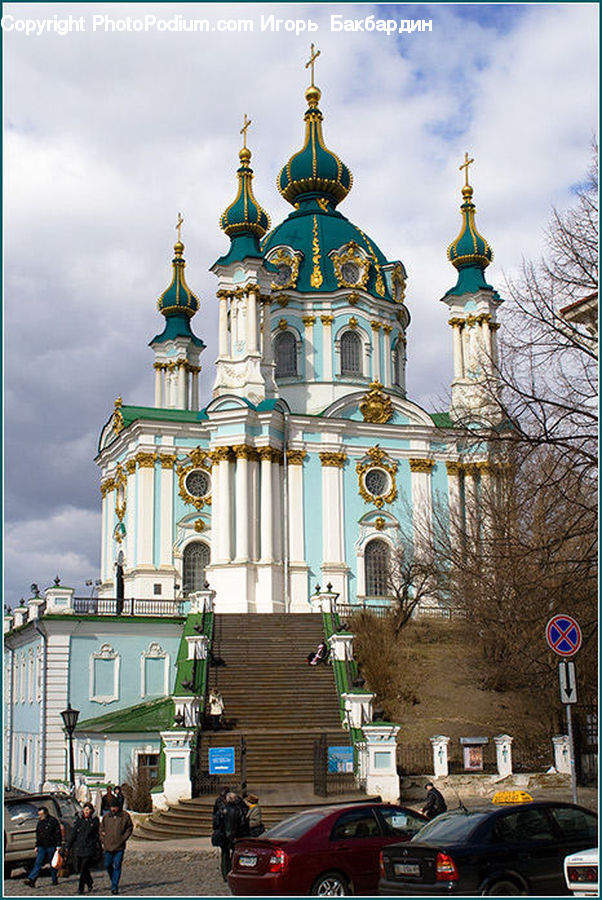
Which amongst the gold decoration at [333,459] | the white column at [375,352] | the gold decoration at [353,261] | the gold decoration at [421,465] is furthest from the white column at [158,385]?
the gold decoration at [421,465]

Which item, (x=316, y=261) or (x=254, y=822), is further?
(x=316, y=261)

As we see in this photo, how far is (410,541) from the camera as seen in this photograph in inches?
1592

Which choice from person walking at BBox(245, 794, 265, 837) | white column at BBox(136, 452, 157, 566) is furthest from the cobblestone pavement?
white column at BBox(136, 452, 157, 566)

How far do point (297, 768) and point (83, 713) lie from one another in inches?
420

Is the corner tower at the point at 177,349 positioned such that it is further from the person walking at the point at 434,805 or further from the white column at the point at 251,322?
the person walking at the point at 434,805

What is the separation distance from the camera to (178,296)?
172 ft

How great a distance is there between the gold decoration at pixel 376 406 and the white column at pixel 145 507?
8181 mm

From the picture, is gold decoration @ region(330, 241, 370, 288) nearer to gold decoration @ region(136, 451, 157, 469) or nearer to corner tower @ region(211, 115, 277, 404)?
corner tower @ region(211, 115, 277, 404)

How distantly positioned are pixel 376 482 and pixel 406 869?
3180 cm

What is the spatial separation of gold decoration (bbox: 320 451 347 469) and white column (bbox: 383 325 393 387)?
515cm

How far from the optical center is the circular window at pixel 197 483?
42719 mm

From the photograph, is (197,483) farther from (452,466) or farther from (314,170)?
(314,170)

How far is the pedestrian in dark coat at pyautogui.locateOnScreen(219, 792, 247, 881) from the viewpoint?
15633 mm

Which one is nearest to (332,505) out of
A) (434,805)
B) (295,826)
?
(434,805)
